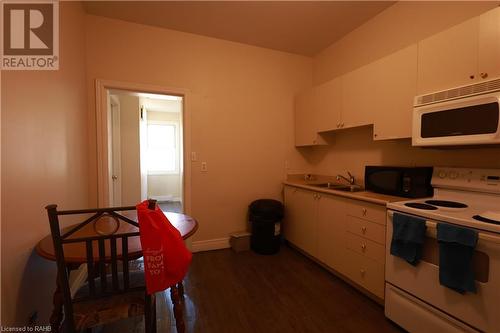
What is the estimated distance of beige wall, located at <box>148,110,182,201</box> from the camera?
597 centimetres

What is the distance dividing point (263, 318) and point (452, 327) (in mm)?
1146

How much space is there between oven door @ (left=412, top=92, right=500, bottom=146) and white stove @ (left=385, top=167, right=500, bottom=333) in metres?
0.33

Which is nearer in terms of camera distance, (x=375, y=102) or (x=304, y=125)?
(x=375, y=102)

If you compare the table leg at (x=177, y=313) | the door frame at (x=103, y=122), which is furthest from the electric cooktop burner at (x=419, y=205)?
the door frame at (x=103, y=122)

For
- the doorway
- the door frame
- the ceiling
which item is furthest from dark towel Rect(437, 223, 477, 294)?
the door frame

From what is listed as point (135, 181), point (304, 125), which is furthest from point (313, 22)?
point (135, 181)

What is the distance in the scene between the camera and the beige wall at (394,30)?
1.77 m

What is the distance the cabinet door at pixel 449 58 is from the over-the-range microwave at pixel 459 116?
9 centimetres

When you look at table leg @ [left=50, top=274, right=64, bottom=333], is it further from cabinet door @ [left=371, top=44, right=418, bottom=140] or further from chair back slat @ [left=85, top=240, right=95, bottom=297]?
A: cabinet door @ [left=371, top=44, right=418, bottom=140]

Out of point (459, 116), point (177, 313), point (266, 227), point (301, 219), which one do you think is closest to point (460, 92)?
point (459, 116)

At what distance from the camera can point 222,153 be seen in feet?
9.56

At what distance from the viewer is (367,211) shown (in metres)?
1.84

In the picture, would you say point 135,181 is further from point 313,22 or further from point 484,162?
point 484,162

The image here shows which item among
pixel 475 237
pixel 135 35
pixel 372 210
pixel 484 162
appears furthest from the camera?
pixel 135 35
